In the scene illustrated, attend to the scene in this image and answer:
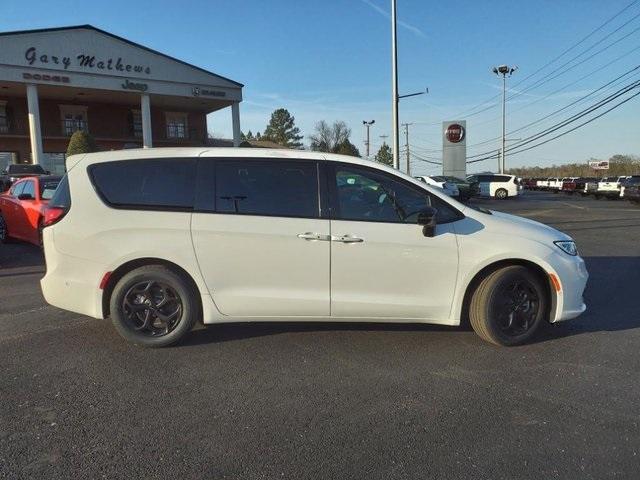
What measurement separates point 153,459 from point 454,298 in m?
2.79

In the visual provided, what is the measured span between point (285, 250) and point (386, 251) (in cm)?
87

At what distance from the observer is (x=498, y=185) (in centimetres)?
3456

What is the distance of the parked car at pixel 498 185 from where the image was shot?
34344 mm

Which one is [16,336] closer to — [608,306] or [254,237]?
[254,237]

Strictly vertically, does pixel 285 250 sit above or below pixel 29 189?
below

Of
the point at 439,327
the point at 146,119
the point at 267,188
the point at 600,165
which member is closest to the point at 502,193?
the point at 146,119

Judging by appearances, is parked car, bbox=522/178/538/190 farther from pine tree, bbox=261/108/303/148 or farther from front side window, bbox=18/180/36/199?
front side window, bbox=18/180/36/199

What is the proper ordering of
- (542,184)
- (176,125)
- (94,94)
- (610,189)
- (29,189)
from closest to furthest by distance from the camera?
(29,189)
(610,189)
(94,94)
(176,125)
(542,184)

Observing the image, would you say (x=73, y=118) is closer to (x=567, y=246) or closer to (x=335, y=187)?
(x=335, y=187)

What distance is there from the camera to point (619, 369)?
13.8 ft

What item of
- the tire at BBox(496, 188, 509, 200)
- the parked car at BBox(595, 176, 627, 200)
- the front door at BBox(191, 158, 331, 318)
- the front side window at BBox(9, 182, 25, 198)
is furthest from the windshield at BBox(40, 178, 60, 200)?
the parked car at BBox(595, 176, 627, 200)

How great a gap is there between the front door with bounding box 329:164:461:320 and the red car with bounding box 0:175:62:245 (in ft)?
22.7

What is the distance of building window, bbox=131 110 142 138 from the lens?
1567 inches

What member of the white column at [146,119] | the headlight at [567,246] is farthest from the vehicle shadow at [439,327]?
the white column at [146,119]
